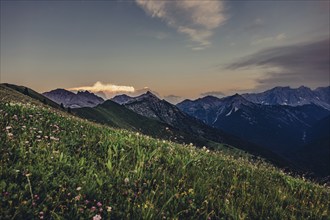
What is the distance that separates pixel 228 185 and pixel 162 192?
2.19 meters

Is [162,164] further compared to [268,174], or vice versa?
[268,174]

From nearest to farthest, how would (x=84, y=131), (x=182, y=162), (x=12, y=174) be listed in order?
(x=12, y=174) < (x=182, y=162) < (x=84, y=131)

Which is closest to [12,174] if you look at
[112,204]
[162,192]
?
[112,204]

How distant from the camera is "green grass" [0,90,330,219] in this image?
5582 millimetres

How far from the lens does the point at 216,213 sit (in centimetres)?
643

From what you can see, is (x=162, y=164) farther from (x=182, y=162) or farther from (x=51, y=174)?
(x=51, y=174)

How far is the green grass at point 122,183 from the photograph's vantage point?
5.58 m

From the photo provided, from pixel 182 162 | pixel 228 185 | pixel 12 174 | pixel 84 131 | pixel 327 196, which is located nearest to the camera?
pixel 12 174

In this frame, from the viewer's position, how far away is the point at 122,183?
6.69 meters

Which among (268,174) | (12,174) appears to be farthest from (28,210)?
(268,174)

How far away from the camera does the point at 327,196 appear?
9125mm

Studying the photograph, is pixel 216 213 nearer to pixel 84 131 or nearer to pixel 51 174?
pixel 51 174

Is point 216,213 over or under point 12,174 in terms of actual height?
under

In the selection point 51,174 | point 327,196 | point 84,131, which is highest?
point 84,131
